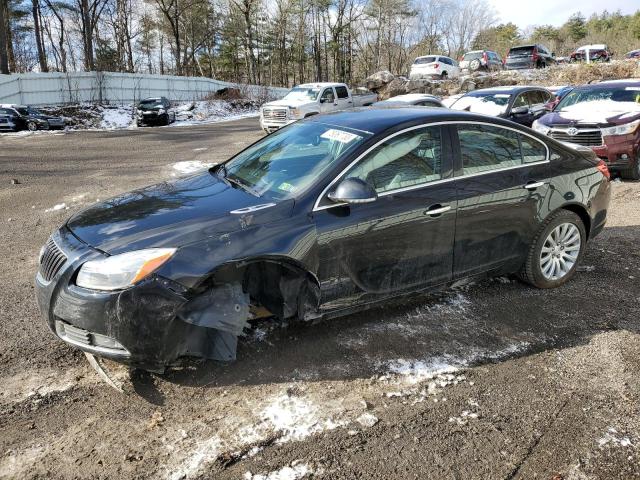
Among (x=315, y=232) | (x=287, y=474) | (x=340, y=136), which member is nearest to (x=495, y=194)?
(x=340, y=136)

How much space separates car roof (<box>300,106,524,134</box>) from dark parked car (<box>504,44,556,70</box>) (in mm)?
29202

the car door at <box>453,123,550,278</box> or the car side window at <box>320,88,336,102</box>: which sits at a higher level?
the car side window at <box>320,88,336,102</box>

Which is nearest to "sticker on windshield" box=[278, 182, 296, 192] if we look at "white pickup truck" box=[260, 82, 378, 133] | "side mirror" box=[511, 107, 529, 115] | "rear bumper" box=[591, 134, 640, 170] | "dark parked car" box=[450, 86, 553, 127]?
"rear bumper" box=[591, 134, 640, 170]

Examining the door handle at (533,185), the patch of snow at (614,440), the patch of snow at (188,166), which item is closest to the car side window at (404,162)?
the door handle at (533,185)

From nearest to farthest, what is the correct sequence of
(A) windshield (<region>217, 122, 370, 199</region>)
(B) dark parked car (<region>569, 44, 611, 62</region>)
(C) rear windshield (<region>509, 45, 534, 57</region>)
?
(A) windshield (<region>217, 122, 370, 199</region>)
(C) rear windshield (<region>509, 45, 534, 57</region>)
(B) dark parked car (<region>569, 44, 611, 62</region>)

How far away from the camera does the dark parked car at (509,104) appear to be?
42.4 feet

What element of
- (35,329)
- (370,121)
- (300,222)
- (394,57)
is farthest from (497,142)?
(394,57)

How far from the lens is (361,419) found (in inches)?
114

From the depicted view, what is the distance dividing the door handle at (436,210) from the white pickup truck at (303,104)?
1407 cm

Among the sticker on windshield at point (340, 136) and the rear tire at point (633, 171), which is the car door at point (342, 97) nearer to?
the rear tire at point (633, 171)

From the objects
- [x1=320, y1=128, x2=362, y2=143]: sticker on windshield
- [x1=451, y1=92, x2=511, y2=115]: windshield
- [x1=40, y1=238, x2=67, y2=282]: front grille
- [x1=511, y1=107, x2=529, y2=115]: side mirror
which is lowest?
[x1=40, y1=238, x2=67, y2=282]: front grille

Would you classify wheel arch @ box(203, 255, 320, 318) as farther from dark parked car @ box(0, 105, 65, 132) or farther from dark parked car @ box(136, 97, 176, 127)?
dark parked car @ box(136, 97, 176, 127)

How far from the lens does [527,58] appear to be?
29.9 m

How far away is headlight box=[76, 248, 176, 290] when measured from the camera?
2869 mm
